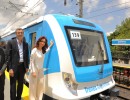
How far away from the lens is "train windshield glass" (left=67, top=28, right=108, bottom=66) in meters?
4.86

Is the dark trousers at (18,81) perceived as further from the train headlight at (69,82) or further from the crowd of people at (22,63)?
the train headlight at (69,82)

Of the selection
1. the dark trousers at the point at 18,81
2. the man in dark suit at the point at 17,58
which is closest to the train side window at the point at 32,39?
the man in dark suit at the point at 17,58

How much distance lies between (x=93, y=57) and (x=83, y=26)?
2.76 feet

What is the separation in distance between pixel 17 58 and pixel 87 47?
171 centimetres

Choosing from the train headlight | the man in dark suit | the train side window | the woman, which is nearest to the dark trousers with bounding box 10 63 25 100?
the man in dark suit

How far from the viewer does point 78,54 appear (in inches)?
192

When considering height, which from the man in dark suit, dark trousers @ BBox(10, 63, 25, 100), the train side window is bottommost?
dark trousers @ BBox(10, 63, 25, 100)

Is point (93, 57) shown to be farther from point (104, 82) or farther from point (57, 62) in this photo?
point (57, 62)

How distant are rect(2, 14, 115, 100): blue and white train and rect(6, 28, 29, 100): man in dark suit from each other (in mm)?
539

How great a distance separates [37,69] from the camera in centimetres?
461

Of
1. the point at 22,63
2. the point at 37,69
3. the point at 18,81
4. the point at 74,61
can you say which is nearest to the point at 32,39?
the point at 22,63

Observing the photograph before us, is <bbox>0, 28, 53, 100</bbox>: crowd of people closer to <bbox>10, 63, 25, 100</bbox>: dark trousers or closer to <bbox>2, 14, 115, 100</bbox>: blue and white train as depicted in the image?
<bbox>10, 63, 25, 100</bbox>: dark trousers

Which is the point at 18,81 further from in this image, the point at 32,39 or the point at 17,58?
→ the point at 32,39

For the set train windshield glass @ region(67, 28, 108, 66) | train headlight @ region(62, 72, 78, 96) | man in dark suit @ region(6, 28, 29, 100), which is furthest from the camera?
train windshield glass @ region(67, 28, 108, 66)
